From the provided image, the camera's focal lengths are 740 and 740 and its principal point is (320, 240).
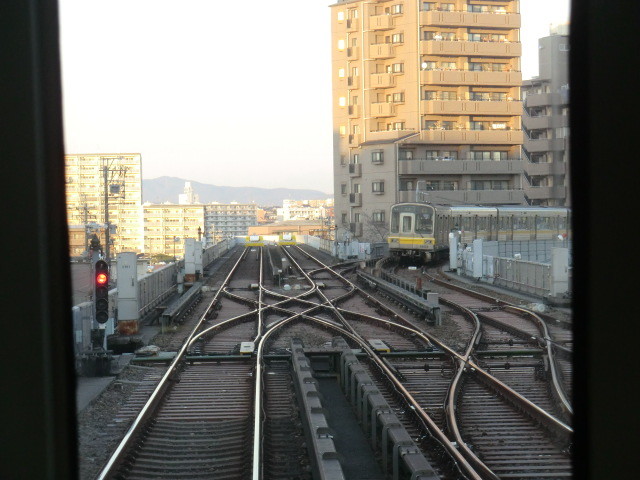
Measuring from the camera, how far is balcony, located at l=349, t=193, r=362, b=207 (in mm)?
43375

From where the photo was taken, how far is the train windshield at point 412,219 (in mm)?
24766

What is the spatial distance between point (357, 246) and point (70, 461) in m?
29.5

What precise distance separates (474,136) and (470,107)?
5.18 feet

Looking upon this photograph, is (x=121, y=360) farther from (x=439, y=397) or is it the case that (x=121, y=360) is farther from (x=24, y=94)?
(x=24, y=94)

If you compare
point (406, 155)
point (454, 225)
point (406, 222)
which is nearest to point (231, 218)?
point (406, 155)

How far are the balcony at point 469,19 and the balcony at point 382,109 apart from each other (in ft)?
15.8

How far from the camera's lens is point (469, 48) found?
130ft

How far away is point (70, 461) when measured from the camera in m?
2.17

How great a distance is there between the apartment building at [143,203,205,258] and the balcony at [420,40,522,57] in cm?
1508

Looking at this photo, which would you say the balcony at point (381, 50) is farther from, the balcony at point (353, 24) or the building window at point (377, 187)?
the building window at point (377, 187)

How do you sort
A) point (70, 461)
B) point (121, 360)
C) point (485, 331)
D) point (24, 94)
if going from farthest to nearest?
1. point (485, 331)
2. point (121, 360)
3. point (70, 461)
4. point (24, 94)

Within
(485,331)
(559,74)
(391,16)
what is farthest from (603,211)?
(391,16)

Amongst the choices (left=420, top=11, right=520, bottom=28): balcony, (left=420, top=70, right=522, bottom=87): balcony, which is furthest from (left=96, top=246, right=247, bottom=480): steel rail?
(left=420, top=11, right=520, bottom=28): balcony

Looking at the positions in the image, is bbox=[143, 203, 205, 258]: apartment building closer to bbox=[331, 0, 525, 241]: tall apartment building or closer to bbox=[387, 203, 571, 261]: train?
bbox=[331, 0, 525, 241]: tall apartment building
